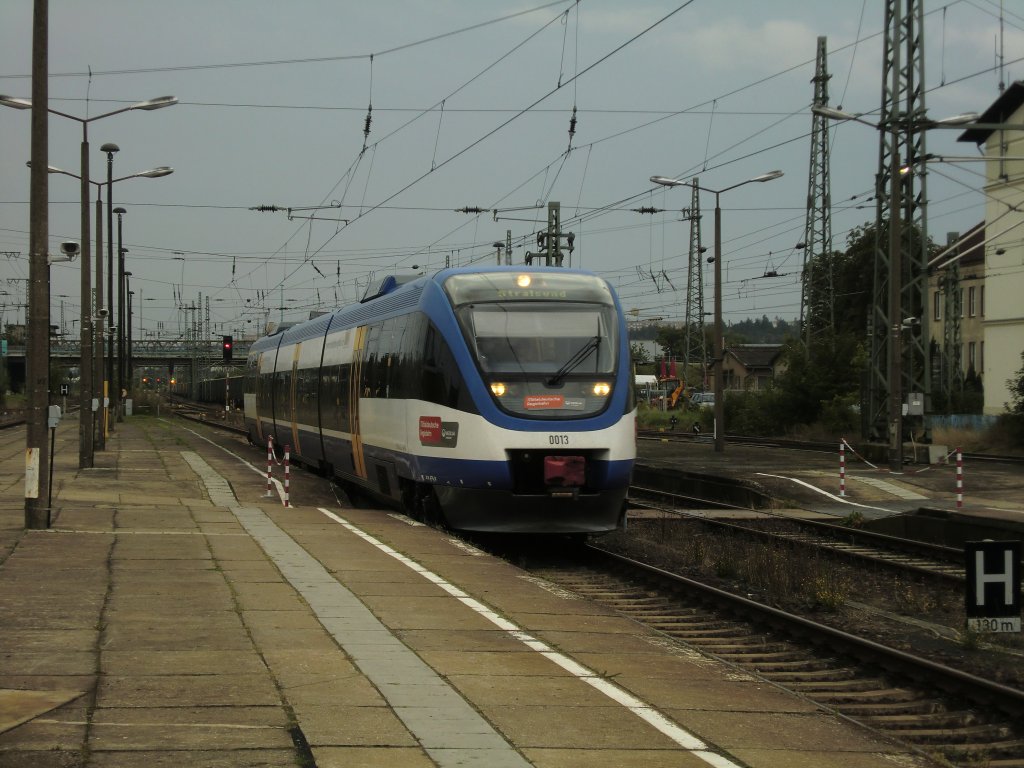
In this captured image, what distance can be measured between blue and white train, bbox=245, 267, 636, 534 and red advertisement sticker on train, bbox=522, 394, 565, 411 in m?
0.01

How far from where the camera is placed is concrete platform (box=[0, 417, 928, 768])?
20.2 ft

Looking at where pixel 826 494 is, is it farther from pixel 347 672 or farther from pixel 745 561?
pixel 347 672

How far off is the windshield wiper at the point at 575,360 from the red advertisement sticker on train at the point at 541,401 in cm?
18

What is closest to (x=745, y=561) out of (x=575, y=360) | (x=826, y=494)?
(x=575, y=360)

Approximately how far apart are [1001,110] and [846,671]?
49875 millimetres

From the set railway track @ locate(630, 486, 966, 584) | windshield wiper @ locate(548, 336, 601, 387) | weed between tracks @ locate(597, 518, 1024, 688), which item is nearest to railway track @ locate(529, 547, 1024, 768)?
weed between tracks @ locate(597, 518, 1024, 688)

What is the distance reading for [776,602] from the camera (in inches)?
524

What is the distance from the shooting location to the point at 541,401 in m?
14.9

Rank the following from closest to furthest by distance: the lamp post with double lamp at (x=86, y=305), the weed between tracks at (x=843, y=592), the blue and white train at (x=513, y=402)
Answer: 1. the weed between tracks at (x=843, y=592)
2. the blue and white train at (x=513, y=402)
3. the lamp post with double lamp at (x=86, y=305)

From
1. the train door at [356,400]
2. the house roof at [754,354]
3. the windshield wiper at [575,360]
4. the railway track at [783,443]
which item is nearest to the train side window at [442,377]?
the windshield wiper at [575,360]

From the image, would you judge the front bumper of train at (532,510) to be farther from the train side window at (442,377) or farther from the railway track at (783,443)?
the railway track at (783,443)

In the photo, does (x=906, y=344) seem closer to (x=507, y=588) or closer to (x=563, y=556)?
(x=563, y=556)

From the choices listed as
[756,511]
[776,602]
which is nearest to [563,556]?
[776,602]

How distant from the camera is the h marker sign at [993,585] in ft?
32.3
